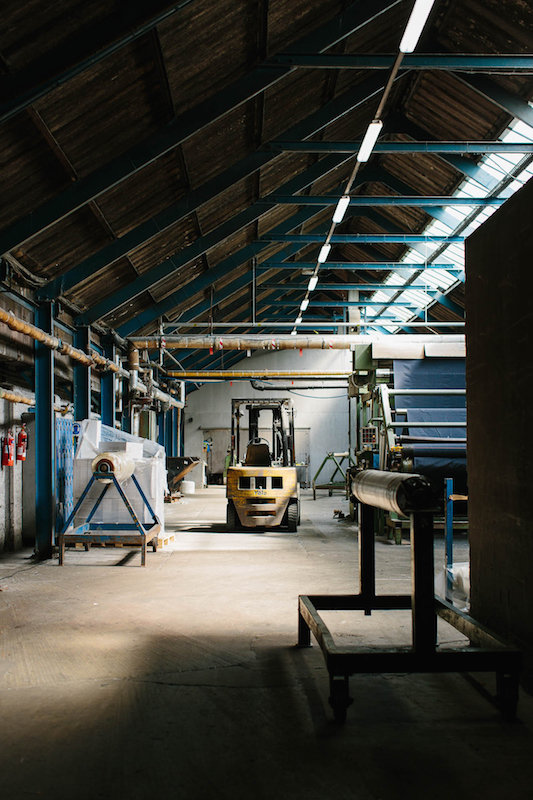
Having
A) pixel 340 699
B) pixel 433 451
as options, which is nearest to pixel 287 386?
pixel 433 451

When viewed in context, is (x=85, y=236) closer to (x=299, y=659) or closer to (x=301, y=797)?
(x=299, y=659)

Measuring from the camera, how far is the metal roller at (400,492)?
3678 mm

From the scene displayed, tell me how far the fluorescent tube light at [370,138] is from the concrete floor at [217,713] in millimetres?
6190

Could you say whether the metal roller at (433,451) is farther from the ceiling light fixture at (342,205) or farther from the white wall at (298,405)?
the white wall at (298,405)

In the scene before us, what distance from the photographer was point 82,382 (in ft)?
37.3

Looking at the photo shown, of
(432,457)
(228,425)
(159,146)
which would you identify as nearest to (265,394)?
(228,425)

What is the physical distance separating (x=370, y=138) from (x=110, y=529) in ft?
23.8

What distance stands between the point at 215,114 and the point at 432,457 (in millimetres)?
6363

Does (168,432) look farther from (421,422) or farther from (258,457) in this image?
(421,422)

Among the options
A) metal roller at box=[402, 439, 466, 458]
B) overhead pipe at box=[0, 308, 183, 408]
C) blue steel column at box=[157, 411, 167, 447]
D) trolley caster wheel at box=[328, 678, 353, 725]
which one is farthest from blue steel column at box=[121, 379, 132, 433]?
trolley caster wheel at box=[328, 678, 353, 725]

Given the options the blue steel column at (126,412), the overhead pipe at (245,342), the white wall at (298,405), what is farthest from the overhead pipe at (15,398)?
the white wall at (298,405)

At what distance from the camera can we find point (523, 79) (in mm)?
9812

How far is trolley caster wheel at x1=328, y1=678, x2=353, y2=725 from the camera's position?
3436 millimetres

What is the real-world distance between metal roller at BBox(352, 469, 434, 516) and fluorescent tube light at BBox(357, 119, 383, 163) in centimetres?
591
